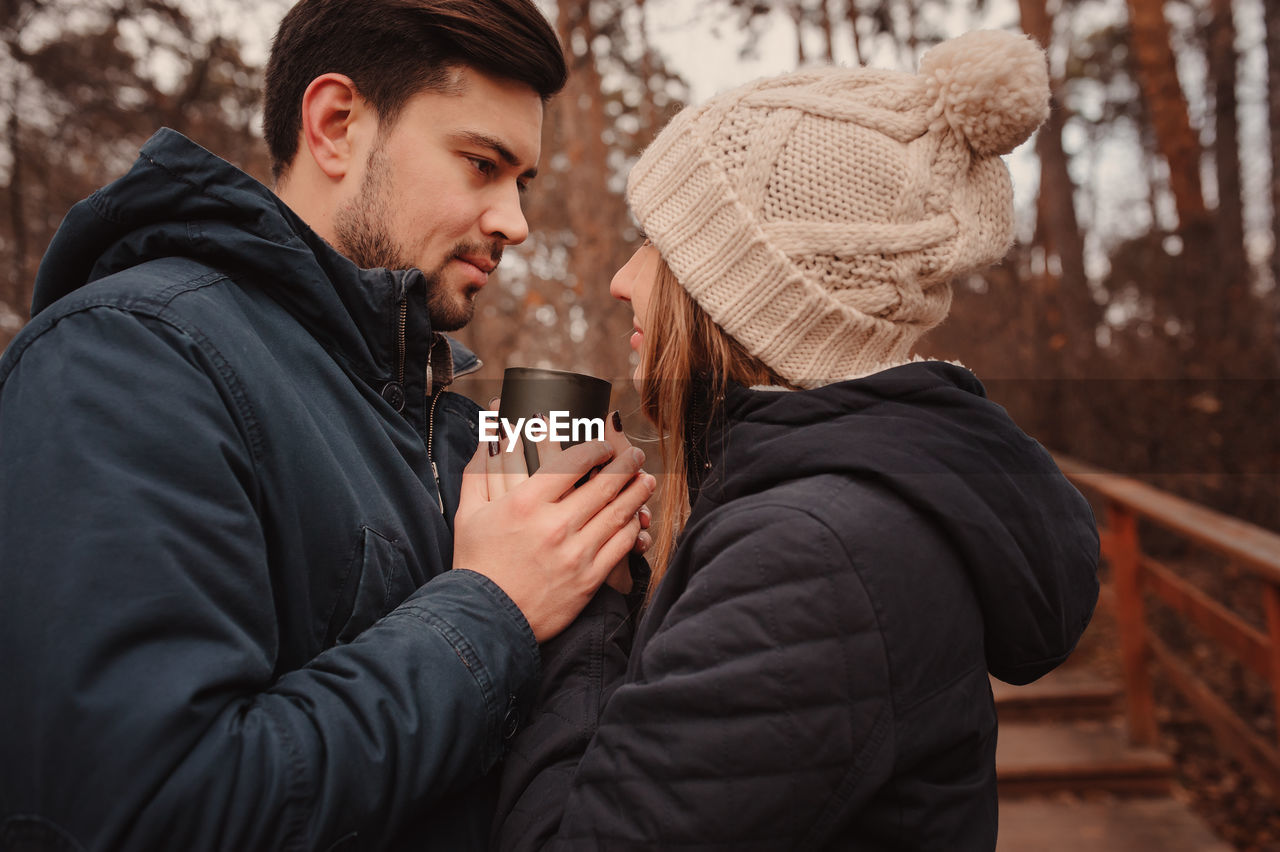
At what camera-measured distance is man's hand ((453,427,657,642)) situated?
133 centimetres

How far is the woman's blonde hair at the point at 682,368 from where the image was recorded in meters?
1.54

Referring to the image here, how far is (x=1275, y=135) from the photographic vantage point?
5.22 metres

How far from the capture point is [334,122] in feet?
5.80

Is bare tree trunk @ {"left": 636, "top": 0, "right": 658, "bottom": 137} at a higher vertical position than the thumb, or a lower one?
higher

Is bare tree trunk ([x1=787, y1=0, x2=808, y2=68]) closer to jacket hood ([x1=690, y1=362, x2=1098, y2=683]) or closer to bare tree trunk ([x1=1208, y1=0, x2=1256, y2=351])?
bare tree trunk ([x1=1208, y1=0, x2=1256, y2=351])

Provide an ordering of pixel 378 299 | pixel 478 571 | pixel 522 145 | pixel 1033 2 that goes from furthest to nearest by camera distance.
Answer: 1. pixel 1033 2
2. pixel 522 145
3. pixel 378 299
4. pixel 478 571

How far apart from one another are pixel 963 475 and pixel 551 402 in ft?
2.29

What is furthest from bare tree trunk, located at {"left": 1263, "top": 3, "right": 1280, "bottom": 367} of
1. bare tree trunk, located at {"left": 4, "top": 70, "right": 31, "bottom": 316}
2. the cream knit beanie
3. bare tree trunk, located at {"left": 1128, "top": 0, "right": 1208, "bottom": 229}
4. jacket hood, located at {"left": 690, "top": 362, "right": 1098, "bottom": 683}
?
bare tree trunk, located at {"left": 4, "top": 70, "right": 31, "bottom": 316}

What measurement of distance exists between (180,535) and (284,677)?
0.25 metres

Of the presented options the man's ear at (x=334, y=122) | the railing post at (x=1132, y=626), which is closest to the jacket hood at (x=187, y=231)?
the man's ear at (x=334, y=122)

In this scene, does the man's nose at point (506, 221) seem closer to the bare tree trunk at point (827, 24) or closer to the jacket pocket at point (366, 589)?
the jacket pocket at point (366, 589)

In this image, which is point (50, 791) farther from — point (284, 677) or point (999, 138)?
point (999, 138)


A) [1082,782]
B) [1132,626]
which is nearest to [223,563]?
[1082,782]

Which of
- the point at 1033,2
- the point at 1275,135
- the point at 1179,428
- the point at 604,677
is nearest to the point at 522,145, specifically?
the point at 604,677
